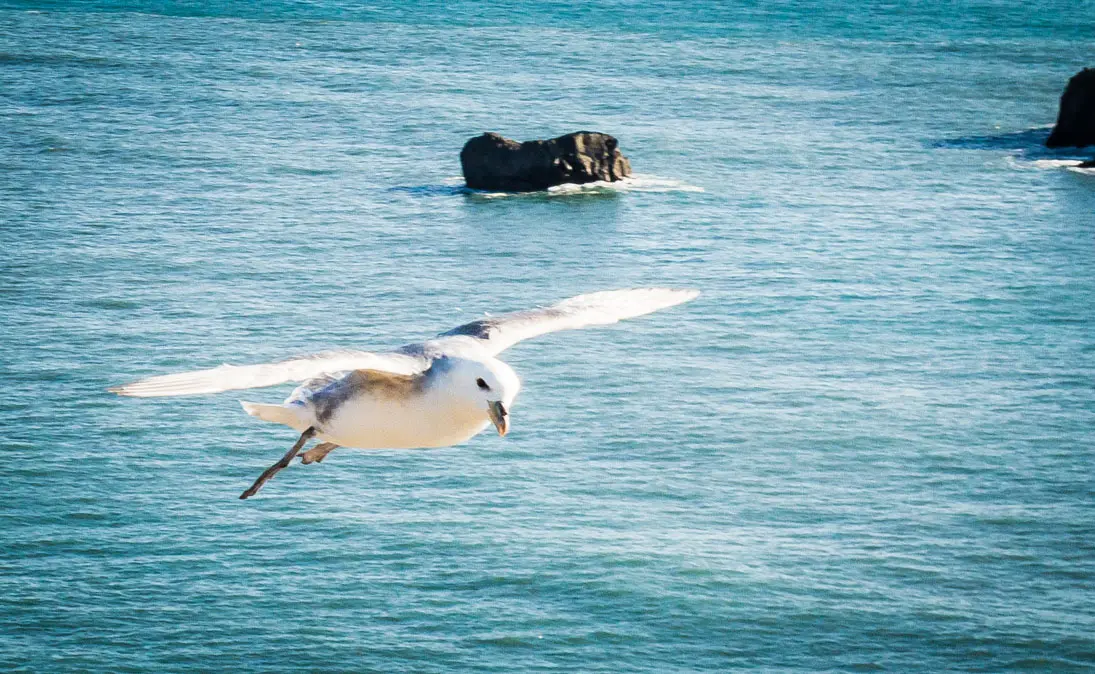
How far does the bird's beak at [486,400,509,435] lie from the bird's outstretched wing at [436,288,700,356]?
3.59 metres

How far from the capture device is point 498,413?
33.9 m

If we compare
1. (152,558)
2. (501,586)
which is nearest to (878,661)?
(501,586)

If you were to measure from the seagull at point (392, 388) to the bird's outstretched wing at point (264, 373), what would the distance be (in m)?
0.02

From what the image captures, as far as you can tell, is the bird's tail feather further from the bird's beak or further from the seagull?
the bird's beak

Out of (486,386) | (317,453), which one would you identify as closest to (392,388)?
(486,386)

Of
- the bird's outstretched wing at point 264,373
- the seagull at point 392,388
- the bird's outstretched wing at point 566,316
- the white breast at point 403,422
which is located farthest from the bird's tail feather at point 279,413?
the bird's outstretched wing at point 566,316

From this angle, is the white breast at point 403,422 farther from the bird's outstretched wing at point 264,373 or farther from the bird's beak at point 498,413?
the bird's outstretched wing at point 264,373

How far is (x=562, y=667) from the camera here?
173 metres

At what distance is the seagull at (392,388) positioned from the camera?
1300 inches

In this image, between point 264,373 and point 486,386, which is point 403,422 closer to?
point 486,386

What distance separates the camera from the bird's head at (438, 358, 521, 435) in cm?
3416

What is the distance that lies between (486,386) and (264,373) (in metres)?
4.44

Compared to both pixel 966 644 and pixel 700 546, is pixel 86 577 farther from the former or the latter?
Answer: pixel 966 644

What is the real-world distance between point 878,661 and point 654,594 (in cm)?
2540
